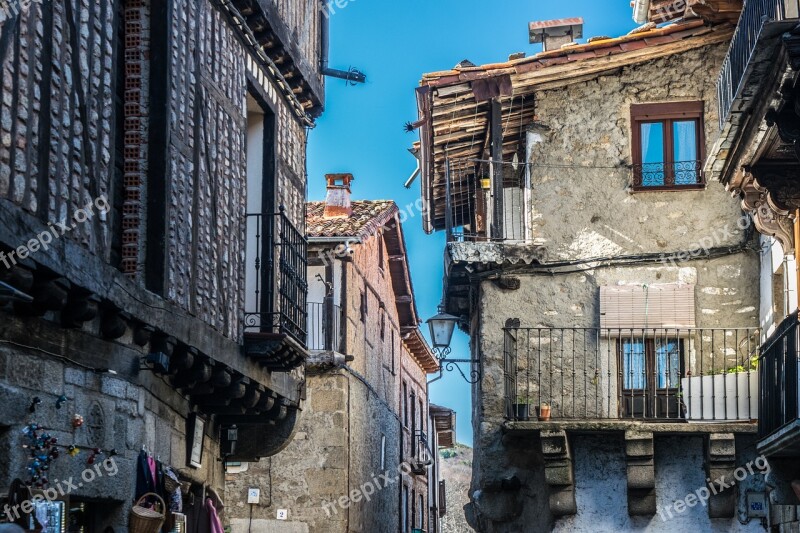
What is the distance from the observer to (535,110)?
16.4 metres

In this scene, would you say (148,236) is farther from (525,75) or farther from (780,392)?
(525,75)

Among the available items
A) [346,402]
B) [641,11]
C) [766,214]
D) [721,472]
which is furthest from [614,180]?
[346,402]

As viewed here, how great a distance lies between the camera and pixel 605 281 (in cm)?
1589

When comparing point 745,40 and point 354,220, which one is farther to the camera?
point 354,220

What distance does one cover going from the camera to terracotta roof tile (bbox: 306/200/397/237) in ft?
76.6

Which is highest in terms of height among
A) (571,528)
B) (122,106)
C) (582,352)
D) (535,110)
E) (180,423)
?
(535,110)

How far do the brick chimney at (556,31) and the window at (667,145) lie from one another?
2.19 meters

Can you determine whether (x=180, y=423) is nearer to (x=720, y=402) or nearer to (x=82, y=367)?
(x=82, y=367)

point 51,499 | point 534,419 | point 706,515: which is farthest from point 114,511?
point 706,515

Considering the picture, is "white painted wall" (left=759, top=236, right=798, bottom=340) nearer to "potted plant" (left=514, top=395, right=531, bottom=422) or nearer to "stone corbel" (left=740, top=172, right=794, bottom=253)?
"stone corbel" (left=740, top=172, right=794, bottom=253)

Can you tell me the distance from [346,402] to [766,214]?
1066 centimetres

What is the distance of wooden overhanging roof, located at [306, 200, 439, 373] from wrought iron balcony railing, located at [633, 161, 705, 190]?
25.3 feet

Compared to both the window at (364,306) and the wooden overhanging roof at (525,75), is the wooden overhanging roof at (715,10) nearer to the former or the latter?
the wooden overhanging roof at (525,75)

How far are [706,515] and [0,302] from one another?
1008cm
